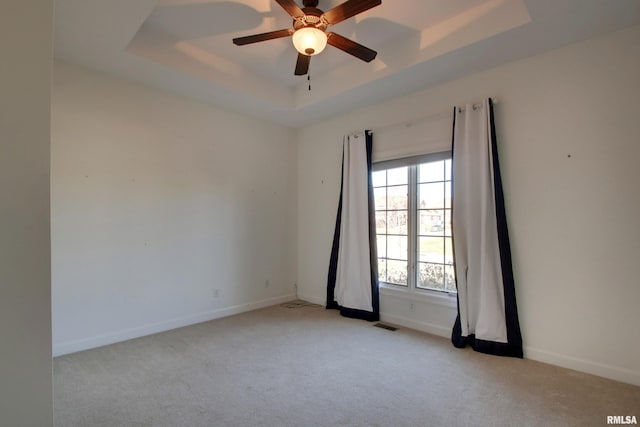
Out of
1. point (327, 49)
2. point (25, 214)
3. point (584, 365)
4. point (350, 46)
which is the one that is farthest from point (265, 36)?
point (584, 365)

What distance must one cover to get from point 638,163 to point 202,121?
4.36m

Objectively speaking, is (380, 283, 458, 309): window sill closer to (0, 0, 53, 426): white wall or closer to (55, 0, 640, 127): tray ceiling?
(55, 0, 640, 127): tray ceiling

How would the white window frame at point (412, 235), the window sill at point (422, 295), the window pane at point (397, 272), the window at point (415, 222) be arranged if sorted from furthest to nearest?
1. the window pane at point (397, 272)
2. the white window frame at point (412, 235)
3. the window at point (415, 222)
4. the window sill at point (422, 295)

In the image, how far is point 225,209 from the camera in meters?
4.39

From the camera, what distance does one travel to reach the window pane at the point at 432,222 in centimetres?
372

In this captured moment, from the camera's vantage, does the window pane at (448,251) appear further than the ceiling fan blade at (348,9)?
Yes

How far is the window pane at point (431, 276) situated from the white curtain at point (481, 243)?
0.36 m

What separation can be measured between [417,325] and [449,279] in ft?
2.17

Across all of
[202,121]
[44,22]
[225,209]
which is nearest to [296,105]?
[202,121]

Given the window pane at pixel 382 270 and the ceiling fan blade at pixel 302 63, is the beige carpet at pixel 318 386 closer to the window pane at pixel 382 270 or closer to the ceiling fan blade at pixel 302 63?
the window pane at pixel 382 270

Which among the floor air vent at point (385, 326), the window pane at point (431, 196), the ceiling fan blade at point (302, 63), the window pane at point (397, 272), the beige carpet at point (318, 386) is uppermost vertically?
the ceiling fan blade at point (302, 63)

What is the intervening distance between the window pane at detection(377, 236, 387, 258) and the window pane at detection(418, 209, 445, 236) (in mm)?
527

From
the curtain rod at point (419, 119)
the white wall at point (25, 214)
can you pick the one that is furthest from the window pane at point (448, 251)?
the white wall at point (25, 214)

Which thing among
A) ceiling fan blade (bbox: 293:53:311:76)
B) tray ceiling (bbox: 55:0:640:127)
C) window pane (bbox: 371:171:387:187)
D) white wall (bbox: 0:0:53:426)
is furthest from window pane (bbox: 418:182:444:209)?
white wall (bbox: 0:0:53:426)
